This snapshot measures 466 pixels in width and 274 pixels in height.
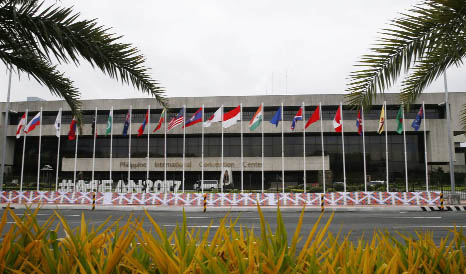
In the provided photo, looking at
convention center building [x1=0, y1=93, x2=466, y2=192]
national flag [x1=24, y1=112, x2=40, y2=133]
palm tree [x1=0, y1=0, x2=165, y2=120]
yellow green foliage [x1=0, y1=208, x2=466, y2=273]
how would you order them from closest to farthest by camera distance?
yellow green foliage [x1=0, y1=208, x2=466, y2=273] → palm tree [x1=0, y1=0, x2=165, y2=120] → national flag [x1=24, y1=112, x2=40, y2=133] → convention center building [x1=0, y1=93, x2=466, y2=192]

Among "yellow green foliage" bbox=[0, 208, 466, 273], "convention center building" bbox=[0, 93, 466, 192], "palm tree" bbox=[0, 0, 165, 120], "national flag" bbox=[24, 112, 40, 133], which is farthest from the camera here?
"convention center building" bbox=[0, 93, 466, 192]

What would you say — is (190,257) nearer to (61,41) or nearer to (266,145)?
(61,41)

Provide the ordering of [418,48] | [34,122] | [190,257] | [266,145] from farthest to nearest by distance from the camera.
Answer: [266,145]
[34,122]
[418,48]
[190,257]

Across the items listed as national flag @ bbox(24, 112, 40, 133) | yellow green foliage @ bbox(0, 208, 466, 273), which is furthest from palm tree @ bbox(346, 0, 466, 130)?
national flag @ bbox(24, 112, 40, 133)

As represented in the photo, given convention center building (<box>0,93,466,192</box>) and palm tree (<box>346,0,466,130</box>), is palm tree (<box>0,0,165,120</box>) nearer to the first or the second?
palm tree (<box>346,0,466,130</box>)

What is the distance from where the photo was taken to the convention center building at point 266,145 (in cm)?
4100

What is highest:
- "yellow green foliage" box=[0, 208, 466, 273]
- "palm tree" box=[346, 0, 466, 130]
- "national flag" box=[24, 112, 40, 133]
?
"national flag" box=[24, 112, 40, 133]

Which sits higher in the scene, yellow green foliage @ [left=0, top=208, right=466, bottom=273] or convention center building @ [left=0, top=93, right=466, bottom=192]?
convention center building @ [left=0, top=93, right=466, bottom=192]

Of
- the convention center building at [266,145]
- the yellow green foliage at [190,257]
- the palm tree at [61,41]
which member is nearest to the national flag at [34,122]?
the convention center building at [266,145]

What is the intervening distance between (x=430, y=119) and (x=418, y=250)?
4452 centimetres

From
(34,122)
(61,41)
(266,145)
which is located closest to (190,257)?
(61,41)

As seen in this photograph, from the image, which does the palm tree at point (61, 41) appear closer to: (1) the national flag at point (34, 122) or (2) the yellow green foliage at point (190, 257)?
(2) the yellow green foliage at point (190, 257)

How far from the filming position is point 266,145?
43.8 meters

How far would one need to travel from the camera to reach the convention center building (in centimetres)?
4100
